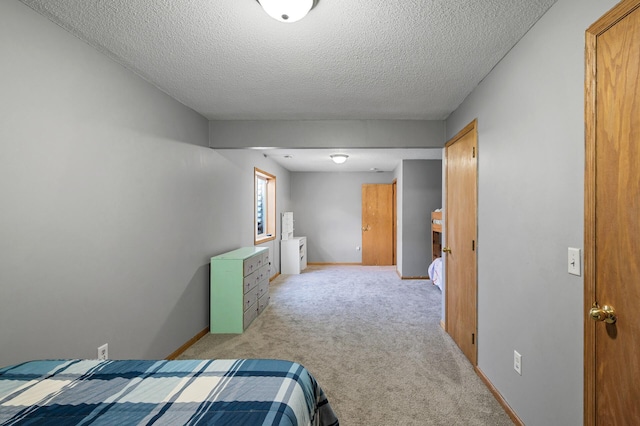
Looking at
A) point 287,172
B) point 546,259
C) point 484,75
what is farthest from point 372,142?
point 287,172

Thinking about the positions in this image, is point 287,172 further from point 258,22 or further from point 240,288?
point 258,22

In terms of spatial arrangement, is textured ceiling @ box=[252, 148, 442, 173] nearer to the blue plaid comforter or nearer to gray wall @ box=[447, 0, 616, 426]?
gray wall @ box=[447, 0, 616, 426]

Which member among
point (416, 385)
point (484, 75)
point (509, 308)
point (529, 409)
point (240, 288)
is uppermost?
point (484, 75)

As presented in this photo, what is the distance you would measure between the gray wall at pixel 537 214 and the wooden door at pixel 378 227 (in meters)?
5.06

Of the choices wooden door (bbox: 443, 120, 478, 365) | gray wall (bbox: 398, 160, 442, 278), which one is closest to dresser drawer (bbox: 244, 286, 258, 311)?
wooden door (bbox: 443, 120, 478, 365)

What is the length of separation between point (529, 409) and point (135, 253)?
281 centimetres

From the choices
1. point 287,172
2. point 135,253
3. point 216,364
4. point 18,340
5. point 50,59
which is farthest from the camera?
point 287,172

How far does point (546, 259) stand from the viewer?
5.22 ft

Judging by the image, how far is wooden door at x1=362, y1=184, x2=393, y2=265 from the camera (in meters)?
7.41

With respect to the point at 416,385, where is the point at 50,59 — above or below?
above

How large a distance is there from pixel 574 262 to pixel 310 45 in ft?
6.12

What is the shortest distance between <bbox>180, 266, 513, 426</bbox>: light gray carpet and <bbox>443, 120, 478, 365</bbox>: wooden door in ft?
0.80

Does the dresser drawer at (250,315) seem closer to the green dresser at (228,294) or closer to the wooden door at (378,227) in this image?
the green dresser at (228,294)

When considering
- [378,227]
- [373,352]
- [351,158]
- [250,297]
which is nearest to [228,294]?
[250,297]
